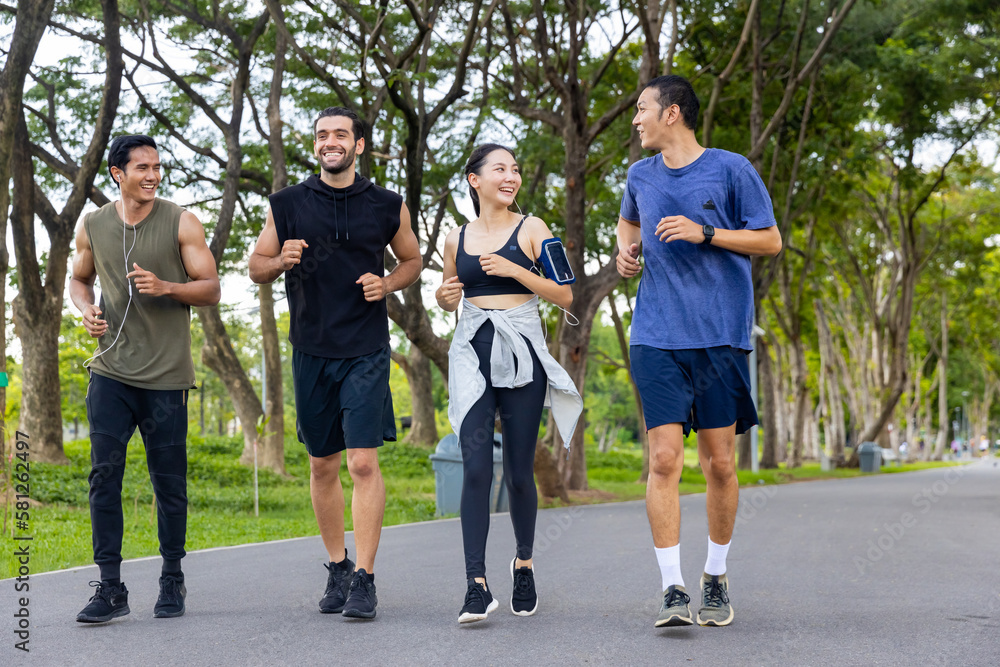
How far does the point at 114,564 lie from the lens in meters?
4.46

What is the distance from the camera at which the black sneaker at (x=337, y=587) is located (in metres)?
4.64

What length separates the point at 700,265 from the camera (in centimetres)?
448

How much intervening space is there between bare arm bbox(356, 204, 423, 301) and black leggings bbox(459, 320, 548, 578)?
0.46 m

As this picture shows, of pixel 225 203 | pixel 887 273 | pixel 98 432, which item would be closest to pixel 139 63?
pixel 225 203

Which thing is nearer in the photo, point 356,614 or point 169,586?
point 356,614

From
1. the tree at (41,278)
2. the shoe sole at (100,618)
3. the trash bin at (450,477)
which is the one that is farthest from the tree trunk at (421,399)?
the shoe sole at (100,618)

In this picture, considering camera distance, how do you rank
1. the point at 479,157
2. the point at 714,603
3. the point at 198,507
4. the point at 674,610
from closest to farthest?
1. the point at 674,610
2. the point at 714,603
3. the point at 479,157
4. the point at 198,507

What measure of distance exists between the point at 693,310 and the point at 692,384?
0.31 meters

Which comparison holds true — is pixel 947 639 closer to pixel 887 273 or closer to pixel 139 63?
pixel 139 63

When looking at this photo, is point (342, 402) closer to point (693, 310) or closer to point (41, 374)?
point (693, 310)

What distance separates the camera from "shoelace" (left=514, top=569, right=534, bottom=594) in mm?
4605

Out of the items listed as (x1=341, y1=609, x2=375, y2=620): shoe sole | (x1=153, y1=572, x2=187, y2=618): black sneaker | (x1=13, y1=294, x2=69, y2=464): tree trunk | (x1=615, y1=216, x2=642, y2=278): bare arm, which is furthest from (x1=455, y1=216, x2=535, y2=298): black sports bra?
(x1=13, y1=294, x2=69, y2=464): tree trunk

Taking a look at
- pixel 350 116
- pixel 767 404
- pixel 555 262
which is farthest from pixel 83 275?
pixel 767 404

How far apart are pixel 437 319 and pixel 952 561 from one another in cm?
1901
